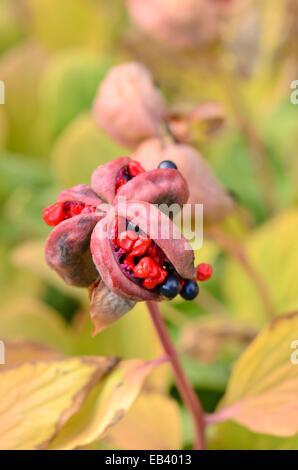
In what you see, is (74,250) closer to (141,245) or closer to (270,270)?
(141,245)

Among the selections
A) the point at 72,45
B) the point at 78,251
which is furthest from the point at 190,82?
the point at 78,251

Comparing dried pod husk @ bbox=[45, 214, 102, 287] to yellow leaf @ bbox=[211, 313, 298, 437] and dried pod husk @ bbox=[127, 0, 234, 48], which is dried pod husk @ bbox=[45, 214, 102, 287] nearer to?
yellow leaf @ bbox=[211, 313, 298, 437]

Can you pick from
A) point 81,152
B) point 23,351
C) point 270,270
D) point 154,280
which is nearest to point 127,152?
point 81,152

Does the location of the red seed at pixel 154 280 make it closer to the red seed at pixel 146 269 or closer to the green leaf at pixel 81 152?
the red seed at pixel 146 269

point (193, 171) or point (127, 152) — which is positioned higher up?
point (127, 152)

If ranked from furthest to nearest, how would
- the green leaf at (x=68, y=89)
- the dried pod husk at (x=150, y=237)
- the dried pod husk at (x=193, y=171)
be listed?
the green leaf at (x=68, y=89)
the dried pod husk at (x=193, y=171)
the dried pod husk at (x=150, y=237)

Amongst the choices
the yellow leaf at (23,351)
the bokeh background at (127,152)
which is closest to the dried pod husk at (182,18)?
the bokeh background at (127,152)
